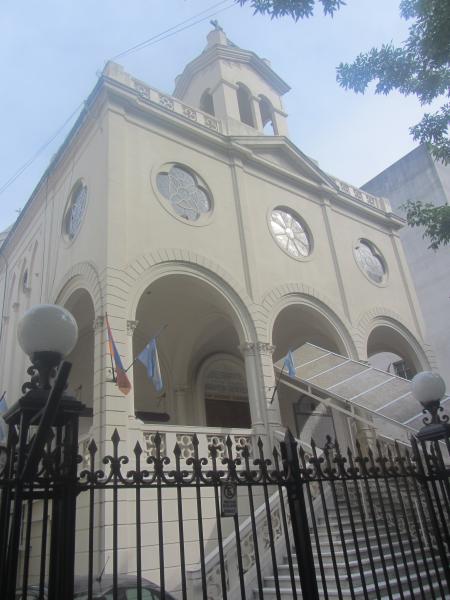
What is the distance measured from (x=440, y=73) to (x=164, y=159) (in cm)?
706

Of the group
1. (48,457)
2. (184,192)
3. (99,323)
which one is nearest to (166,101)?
(184,192)

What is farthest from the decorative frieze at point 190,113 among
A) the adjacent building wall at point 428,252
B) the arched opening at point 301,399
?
the adjacent building wall at point 428,252

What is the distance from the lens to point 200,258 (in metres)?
11.5

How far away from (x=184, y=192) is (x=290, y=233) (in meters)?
3.89

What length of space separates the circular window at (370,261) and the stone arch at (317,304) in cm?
293

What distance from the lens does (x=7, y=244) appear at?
18.3 m

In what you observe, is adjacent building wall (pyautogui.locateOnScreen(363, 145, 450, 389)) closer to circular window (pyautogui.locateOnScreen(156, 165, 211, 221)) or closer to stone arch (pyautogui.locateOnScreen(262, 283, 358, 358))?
stone arch (pyautogui.locateOnScreen(262, 283, 358, 358))

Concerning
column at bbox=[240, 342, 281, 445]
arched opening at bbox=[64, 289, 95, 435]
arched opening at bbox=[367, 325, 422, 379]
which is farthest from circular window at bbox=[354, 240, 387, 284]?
arched opening at bbox=[64, 289, 95, 435]

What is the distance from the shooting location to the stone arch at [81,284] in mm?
9914

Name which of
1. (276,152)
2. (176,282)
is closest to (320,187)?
(276,152)

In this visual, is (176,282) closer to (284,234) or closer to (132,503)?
(284,234)

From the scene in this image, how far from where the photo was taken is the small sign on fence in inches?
131

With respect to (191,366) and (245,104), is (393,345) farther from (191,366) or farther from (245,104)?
(245,104)

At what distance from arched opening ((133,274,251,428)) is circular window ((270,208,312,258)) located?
2.79 meters
